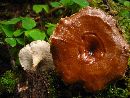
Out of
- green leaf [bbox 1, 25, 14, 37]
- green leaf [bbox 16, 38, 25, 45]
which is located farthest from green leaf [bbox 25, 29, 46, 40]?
green leaf [bbox 1, 25, 14, 37]

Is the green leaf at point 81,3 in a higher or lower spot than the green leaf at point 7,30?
higher

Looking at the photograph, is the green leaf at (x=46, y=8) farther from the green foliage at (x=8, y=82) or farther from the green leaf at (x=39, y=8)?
the green foliage at (x=8, y=82)

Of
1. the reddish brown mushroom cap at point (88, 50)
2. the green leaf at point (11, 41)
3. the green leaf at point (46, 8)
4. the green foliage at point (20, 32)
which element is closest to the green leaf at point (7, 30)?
the green foliage at point (20, 32)

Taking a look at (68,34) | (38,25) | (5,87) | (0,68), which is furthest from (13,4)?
(68,34)

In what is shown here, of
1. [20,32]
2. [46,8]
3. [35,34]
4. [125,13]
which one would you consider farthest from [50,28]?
[125,13]

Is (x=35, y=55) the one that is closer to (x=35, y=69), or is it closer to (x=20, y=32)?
(x=35, y=69)

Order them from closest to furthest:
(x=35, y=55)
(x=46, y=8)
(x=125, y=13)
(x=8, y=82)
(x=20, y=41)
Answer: (x=35, y=55), (x=8, y=82), (x=20, y=41), (x=125, y=13), (x=46, y=8)
